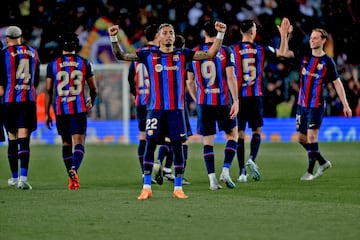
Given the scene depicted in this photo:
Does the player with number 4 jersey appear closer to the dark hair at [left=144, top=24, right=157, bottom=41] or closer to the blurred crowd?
the dark hair at [left=144, top=24, right=157, bottom=41]

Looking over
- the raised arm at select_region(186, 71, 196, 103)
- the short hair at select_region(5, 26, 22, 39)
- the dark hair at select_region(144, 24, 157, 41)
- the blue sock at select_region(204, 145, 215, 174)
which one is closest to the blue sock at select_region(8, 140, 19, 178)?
the short hair at select_region(5, 26, 22, 39)

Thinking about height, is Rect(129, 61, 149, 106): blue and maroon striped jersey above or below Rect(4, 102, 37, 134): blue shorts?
above

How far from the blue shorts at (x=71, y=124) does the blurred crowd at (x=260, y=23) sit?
52.7ft

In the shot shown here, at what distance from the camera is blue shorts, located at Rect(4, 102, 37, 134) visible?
1349 cm

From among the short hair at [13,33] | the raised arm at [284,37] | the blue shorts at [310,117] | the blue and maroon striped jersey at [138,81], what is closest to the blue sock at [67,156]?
the blue and maroon striped jersey at [138,81]

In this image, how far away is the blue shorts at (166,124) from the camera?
37.9ft

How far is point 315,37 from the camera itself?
14133 mm

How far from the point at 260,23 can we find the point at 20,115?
17.1 meters

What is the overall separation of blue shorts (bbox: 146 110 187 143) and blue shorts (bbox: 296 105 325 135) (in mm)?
3159

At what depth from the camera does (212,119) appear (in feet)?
42.9

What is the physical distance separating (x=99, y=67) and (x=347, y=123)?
6482 mm

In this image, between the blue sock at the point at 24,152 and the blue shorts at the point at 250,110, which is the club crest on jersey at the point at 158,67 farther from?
the blue shorts at the point at 250,110

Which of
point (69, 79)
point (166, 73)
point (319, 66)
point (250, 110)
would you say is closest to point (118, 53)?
point (166, 73)

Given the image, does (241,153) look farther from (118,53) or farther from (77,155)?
(118,53)
